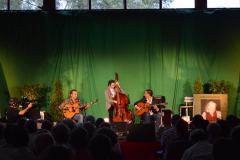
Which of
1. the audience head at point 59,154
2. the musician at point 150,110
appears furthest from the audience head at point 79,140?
the musician at point 150,110

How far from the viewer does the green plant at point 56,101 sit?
14383mm

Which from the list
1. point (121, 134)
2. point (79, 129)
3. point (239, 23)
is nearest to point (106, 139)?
point (79, 129)

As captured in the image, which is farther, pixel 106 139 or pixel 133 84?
Answer: pixel 133 84

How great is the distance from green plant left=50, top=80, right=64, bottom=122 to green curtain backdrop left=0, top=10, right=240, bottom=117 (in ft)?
1.02

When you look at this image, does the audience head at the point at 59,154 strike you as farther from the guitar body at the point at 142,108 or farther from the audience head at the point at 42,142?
the guitar body at the point at 142,108

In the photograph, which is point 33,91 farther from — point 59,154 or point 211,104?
Answer: point 59,154

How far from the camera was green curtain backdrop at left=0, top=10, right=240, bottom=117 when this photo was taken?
49.3 feet

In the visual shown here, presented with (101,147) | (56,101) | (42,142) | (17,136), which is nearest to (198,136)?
(101,147)

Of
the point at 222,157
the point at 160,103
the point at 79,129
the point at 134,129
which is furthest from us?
the point at 160,103

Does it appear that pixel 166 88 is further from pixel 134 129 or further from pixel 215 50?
pixel 134 129

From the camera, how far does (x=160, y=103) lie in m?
13.5

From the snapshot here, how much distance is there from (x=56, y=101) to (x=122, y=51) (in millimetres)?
2595

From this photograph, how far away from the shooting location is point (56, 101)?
1461cm

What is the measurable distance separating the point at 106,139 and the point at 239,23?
11495 mm
